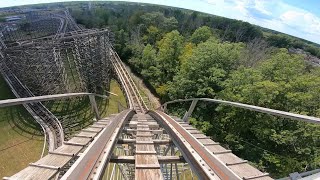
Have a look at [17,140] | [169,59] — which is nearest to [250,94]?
[169,59]

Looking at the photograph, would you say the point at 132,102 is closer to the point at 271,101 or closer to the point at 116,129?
the point at 271,101

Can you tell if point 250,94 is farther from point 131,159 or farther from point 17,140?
point 17,140

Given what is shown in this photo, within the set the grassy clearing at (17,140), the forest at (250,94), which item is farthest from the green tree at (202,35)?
Answer: the grassy clearing at (17,140)

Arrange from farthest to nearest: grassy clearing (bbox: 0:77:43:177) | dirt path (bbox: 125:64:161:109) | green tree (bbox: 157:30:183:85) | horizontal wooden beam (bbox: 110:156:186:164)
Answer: green tree (bbox: 157:30:183:85)
dirt path (bbox: 125:64:161:109)
grassy clearing (bbox: 0:77:43:177)
horizontal wooden beam (bbox: 110:156:186:164)

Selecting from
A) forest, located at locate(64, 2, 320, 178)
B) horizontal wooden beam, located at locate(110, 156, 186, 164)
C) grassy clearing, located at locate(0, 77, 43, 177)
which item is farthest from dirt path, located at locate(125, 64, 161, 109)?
horizontal wooden beam, located at locate(110, 156, 186, 164)

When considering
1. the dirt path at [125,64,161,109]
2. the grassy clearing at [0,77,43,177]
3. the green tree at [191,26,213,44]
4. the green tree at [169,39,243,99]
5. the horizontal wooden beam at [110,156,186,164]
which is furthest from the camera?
the green tree at [191,26,213,44]

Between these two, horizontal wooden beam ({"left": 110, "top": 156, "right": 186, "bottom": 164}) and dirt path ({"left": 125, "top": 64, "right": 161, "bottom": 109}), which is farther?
dirt path ({"left": 125, "top": 64, "right": 161, "bottom": 109})

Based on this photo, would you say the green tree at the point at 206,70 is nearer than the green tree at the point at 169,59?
Yes

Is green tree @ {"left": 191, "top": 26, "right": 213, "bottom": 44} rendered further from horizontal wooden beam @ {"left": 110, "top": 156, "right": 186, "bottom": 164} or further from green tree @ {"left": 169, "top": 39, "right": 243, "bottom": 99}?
horizontal wooden beam @ {"left": 110, "top": 156, "right": 186, "bottom": 164}

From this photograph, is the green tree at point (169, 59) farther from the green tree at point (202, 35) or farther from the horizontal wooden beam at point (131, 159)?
the horizontal wooden beam at point (131, 159)
